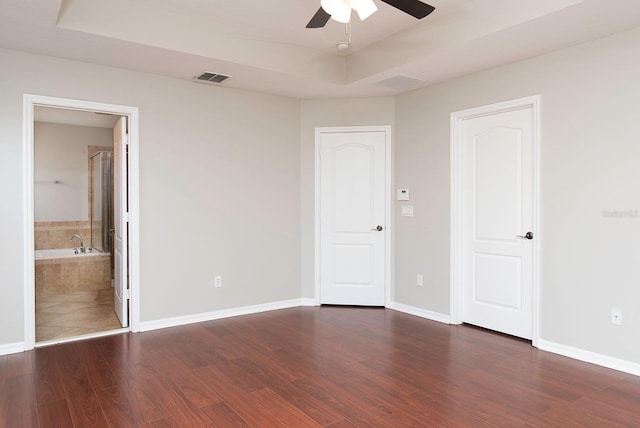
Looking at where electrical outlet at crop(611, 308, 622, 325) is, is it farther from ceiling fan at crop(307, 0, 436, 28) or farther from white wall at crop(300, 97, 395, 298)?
white wall at crop(300, 97, 395, 298)

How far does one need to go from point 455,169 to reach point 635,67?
1.69 meters

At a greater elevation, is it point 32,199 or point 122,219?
point 32,199

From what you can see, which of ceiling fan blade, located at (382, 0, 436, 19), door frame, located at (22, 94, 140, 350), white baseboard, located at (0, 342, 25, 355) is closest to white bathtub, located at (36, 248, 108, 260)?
door frame, located at (22, 94, 140, 350)

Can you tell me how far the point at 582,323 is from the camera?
3.49 meters

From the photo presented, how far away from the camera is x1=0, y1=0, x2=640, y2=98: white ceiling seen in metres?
3.04

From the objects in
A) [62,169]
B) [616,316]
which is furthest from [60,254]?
[616,316]

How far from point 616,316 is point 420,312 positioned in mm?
1926

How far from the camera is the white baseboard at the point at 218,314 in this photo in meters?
4.32

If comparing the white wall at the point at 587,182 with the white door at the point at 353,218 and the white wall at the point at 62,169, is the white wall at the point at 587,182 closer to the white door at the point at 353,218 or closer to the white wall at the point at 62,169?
the white door at the point at 353,218

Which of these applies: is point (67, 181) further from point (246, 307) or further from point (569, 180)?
point (569, 180)

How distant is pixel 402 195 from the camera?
5.02m

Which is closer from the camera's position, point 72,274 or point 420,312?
point 420,312

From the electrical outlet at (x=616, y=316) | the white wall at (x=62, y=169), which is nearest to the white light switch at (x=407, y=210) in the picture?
the electrical outlet at (x=616, y=316)

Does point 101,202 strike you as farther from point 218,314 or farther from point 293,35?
point 293,35
